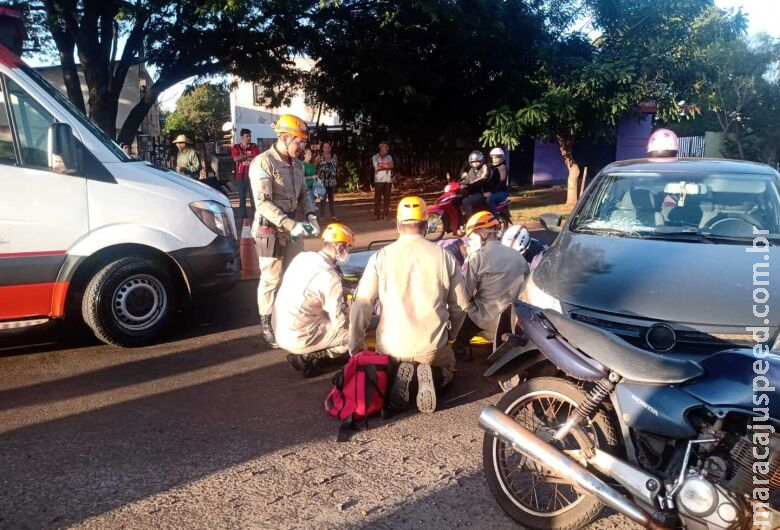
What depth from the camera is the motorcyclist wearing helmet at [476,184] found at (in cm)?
A: 1176

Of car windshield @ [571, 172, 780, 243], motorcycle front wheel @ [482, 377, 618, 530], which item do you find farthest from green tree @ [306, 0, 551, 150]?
motorcycle front wheel @ [482, 377, 618, 530]

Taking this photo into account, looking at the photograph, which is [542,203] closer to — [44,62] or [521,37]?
[521,37]

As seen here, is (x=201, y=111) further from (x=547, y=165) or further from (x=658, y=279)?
(x=658, y=279)

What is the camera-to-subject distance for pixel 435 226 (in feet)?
38.7

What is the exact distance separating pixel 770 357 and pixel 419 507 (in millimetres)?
1814

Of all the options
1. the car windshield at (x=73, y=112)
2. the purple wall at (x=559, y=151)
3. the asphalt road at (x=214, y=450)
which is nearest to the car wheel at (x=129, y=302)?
the asphalt road at (x=214, y=450)

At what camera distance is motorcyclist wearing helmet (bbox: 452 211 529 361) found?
575 centimetres

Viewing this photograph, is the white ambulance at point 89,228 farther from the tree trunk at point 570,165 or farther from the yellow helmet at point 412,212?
the tree trunk at point 570,165

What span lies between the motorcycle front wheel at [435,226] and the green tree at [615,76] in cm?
474

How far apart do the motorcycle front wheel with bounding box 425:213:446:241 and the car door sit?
6.81 metres

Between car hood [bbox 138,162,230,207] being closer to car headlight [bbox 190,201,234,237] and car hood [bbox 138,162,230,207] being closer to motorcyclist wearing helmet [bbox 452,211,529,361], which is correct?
car headlight [bbox 190,201,234,237]

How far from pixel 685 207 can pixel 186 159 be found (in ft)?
29.8

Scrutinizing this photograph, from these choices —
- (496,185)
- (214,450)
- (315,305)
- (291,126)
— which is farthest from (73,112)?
(496,185)

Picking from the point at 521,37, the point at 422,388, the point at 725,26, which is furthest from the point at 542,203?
the point at 422,388
